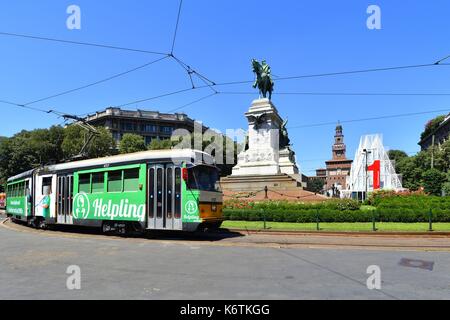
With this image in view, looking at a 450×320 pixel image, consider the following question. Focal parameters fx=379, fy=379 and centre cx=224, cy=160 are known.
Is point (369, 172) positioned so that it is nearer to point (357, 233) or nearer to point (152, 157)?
point (357, 233)

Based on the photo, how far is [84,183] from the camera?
58.0 feet

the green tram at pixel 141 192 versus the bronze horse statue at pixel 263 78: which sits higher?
the bronze horse statue at pixel 263 78

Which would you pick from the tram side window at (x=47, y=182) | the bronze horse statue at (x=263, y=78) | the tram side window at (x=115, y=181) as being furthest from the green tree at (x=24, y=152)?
the tram side window at (x=115, y=181)

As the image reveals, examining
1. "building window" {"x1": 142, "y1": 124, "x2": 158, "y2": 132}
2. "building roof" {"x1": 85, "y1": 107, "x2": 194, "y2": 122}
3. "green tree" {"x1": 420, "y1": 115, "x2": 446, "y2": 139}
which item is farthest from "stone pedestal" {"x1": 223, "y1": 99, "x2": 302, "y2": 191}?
"green tree" {"x1": 420, "y1": 115, "x2": 446, "y2": 139}

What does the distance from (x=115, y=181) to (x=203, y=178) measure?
13.3 ft

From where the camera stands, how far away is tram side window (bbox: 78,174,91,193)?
17406 mm

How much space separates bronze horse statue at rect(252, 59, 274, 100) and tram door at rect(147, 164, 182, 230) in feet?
101

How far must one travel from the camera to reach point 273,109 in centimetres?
4166

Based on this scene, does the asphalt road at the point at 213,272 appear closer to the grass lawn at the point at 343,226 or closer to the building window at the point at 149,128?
the grass lawn at the point at 343,226

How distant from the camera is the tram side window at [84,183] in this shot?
17.4 meters

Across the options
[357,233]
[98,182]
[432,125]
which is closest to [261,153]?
[357,233]

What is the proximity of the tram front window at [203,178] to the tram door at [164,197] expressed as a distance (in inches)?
19.7

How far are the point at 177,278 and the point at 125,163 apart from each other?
8.72 metres
